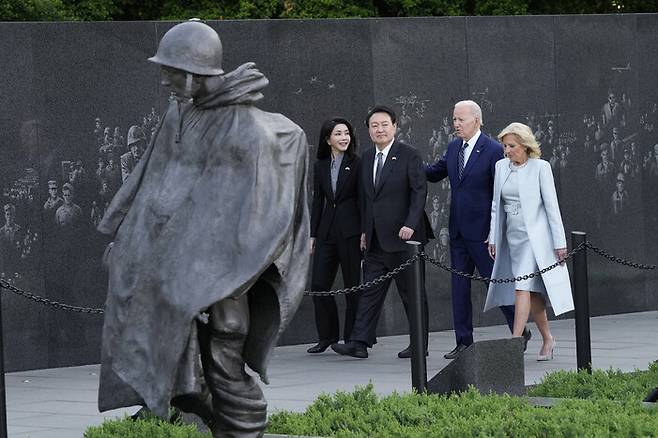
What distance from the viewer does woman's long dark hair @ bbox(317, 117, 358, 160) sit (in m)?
14.7

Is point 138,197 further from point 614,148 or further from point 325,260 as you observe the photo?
point 614,148

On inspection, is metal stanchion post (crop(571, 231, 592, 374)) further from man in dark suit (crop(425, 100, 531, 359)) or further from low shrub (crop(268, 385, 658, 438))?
low shrub (crop(268, 385, 658, 438))

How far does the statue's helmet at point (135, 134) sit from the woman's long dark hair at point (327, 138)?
4.99ft

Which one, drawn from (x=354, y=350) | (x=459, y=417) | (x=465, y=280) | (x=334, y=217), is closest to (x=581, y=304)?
(x=465, y=280)

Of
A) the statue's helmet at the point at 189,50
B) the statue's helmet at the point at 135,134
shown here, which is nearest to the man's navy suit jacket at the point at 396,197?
the statue's helmet at the point at 135,134

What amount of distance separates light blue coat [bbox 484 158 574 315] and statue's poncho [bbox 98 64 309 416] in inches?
228

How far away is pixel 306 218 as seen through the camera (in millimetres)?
8016

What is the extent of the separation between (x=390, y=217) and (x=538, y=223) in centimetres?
124

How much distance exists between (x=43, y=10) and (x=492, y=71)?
825cm

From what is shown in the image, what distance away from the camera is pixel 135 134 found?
48.1 ft

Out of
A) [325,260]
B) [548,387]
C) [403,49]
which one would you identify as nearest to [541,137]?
[403,49]

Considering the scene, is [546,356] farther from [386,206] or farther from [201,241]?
[201,241]

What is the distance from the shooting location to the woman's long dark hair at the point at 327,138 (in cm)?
1466

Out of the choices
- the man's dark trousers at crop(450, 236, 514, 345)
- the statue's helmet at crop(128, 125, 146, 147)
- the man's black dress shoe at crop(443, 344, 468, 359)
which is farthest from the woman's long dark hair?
the man's black dress shoe at crop(443, 344, 468, 359)
